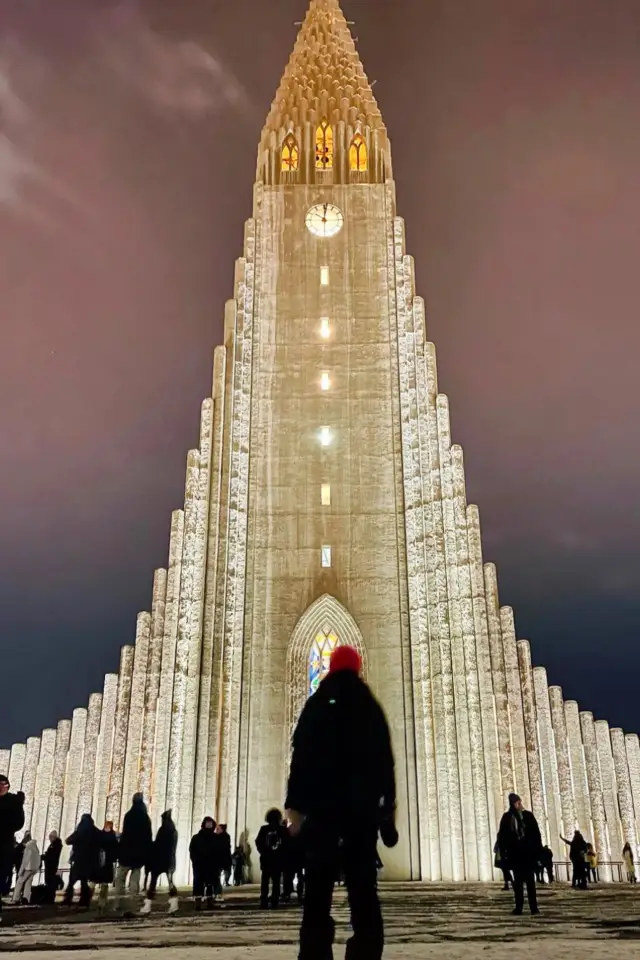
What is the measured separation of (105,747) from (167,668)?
3.20 meters

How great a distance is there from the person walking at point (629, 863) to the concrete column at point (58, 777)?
57.4 ft

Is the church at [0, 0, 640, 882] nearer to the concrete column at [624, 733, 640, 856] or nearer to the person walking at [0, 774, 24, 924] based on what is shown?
the concrete column at [624, 733, 640, 856]

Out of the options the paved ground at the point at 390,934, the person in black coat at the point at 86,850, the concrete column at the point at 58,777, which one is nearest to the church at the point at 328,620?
the concrete column at the point at 58,777

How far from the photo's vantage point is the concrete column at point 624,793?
85.1ft

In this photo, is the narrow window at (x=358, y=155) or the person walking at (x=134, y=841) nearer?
the person walking at (x=134, y=841)

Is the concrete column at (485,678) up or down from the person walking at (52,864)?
up

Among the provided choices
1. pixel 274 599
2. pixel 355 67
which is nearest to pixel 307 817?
pixel 274 599

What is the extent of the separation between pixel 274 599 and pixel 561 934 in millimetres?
20324

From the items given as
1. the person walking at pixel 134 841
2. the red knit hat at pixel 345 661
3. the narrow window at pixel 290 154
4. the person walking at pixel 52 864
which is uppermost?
the narrow window at pixel 290 154

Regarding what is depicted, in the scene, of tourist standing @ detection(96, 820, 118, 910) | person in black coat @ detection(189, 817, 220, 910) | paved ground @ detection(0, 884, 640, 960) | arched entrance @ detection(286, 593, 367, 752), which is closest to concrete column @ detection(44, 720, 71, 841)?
arched entrance @ detection(286, 593, 367, 752)

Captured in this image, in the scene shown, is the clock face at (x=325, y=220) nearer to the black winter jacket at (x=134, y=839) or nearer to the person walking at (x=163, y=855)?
the person walking at (x=163, y=855)

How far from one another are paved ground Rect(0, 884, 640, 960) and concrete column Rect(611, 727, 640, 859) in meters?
15.4

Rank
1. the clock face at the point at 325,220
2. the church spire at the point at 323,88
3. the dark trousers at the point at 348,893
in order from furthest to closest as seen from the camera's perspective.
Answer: the church spire at the point at 323,88, the clock face at the point at 325,220, the dark trousers at the point at 348,893

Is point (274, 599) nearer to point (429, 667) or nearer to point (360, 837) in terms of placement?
point (429, 667)
